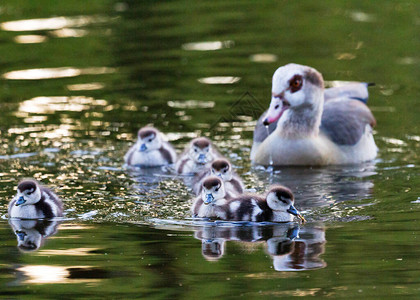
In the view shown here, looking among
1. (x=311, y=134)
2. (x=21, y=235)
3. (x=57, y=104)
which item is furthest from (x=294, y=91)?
(x=57, y=104)

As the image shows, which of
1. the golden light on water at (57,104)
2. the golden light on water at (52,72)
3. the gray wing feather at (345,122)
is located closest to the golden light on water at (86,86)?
the golden light on water at (57,104)

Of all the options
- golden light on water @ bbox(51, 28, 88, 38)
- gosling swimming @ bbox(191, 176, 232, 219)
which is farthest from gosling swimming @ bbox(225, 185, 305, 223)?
golden light on water @ bbox(51, 28, 88, 38)

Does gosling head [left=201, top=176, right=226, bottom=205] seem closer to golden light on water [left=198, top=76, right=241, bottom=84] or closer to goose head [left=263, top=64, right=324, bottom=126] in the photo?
goose head [left=263, top=64, right=324, bottom=126]

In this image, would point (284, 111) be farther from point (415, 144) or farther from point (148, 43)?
point (148, 43)

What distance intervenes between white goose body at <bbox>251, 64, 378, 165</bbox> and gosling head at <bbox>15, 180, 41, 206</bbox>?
3.50m

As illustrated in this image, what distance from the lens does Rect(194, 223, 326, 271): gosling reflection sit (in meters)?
8.10

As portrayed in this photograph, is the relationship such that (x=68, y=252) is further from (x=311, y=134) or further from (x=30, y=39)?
(x=30, y=39)

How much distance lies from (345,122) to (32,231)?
4.87 m

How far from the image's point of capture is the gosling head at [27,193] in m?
9.62

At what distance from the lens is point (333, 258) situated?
811 centimetres

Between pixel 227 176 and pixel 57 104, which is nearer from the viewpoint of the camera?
pixel 227 176

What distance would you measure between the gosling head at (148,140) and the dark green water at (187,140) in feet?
1.31

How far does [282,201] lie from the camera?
9305 millimetres

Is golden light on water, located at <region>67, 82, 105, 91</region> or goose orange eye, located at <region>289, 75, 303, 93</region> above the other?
golden light on water, located at <region>67, 82, 105, 91</region>
